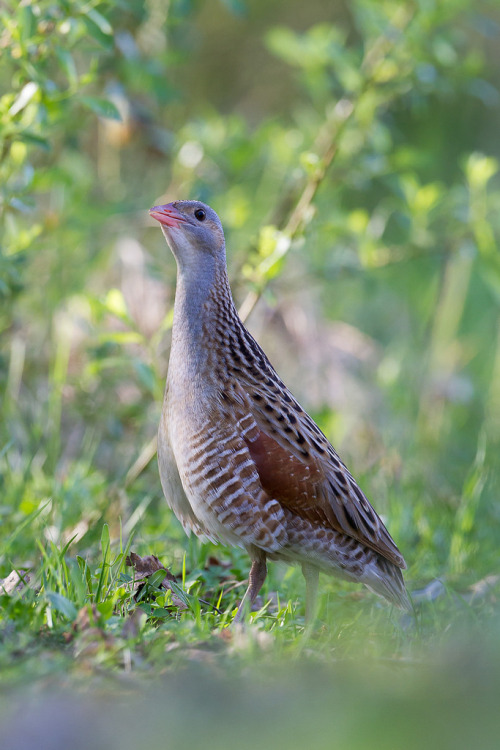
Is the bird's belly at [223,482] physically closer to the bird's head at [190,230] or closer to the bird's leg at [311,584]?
the bird's leg at [311,584]

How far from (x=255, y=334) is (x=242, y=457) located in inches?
118

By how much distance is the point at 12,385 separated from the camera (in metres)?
5.53

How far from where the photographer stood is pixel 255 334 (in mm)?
6398

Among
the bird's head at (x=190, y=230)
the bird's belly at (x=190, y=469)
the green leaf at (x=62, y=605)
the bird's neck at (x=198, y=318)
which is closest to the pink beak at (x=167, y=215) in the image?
the bird's head at (x=190, y=230)

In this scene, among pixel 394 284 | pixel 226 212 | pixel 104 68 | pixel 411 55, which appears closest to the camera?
pixel 411 55

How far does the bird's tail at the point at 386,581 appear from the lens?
367cm

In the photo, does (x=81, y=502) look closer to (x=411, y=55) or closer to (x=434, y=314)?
(x=411, y=55)

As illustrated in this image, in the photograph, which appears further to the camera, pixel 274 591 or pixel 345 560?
pixel 274 591

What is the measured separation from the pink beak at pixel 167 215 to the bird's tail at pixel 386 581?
Result: 5.08 feet

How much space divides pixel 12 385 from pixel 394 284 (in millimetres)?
4599

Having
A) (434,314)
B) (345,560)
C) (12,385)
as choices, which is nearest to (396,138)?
(434,314)

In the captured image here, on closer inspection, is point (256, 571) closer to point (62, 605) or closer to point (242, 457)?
point (242, 457)

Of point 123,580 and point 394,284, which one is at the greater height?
point 123,580

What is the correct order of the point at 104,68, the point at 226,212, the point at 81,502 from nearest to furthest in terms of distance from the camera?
the point at 81,502 → the point at 104,68 → the point at 226,212
